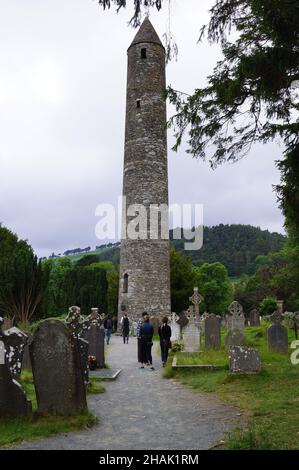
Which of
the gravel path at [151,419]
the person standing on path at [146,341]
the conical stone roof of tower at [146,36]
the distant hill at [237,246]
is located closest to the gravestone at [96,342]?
the person standing on path at [146,341]

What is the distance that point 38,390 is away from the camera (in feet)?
19.8

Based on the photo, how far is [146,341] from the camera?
39.4 feet

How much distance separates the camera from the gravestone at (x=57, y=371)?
6012 mm

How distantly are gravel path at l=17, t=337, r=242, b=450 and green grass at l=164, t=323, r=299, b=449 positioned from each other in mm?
311

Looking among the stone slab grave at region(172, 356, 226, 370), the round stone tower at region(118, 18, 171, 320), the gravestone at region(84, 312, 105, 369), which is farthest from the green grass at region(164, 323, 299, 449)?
the round stone tower at region(118, 18, 171, 320)

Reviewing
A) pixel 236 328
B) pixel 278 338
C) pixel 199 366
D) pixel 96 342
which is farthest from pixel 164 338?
pixel 278 338

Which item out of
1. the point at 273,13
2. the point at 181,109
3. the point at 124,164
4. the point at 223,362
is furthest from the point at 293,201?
the point at 124,164

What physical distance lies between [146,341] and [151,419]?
580 centimetres

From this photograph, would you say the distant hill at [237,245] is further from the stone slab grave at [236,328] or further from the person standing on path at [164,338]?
the person standing on path at [164,338]

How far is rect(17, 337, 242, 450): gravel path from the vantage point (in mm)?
5004

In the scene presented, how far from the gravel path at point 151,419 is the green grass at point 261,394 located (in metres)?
0.31

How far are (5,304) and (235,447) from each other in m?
21.7

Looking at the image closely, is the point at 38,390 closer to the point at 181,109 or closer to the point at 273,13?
the point at 181,109

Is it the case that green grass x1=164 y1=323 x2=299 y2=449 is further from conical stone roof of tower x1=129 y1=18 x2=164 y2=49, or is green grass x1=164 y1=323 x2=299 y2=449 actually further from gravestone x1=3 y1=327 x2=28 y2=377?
conical stone roof of tower x1=129 y1=18 x2=164 y2=49
